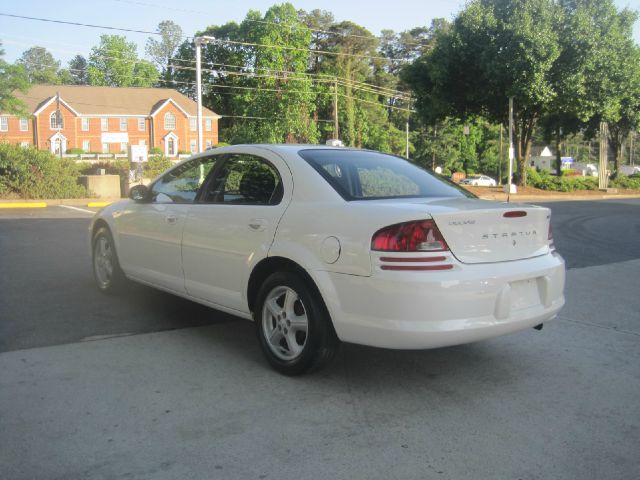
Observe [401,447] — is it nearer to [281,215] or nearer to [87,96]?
[281,215]

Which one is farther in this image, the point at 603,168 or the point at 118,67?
the point at 118,67

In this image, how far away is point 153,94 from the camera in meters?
68.9

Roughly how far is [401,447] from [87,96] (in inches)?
2727

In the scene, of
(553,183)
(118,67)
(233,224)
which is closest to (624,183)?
(553,183)

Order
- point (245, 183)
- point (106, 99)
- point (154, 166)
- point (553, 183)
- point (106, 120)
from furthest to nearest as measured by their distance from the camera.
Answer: point (106, 99) < point (106, 120) < point (553, 183) < point (154, 166) < point (245, 183)

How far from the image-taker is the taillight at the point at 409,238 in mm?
3635

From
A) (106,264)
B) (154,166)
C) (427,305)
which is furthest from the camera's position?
(154,166)

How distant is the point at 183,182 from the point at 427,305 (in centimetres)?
284

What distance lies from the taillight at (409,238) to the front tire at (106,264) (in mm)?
3458

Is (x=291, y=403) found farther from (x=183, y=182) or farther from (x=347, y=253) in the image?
(x=183, y=182)

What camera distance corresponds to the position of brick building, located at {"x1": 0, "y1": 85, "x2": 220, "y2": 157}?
63.9m

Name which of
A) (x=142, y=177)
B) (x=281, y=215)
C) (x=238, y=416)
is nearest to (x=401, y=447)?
(x=238, y=416)

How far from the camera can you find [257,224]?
14.5 feet

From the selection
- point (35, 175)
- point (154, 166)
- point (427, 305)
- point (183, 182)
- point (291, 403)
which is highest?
point (154, 166)
